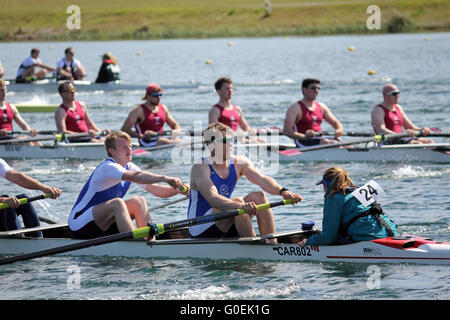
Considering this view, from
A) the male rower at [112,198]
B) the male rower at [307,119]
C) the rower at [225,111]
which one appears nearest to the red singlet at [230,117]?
the rower at [225,111]

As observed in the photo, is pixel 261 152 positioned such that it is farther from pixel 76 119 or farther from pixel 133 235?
pixel 133 235

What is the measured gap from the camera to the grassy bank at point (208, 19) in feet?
205

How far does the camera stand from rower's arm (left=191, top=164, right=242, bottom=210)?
867cm

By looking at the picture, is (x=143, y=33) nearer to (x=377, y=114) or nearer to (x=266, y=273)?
(x=377, y=114)

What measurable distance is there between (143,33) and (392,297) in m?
61.2

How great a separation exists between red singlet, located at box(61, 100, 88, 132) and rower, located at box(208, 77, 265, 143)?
2.59m

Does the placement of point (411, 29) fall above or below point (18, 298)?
above

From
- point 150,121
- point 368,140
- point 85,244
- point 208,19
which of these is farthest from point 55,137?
point 208,19

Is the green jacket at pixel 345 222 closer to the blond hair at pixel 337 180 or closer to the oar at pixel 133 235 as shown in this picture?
the blond hair at pixel 337 180

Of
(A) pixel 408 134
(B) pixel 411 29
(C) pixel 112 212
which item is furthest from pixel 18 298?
(B) pixel 411 29

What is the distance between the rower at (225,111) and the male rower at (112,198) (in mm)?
6694

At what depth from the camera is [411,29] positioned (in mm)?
59938

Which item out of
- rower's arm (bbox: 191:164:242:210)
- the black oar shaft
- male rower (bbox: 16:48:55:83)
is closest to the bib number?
rower's arm (bbox: 191:164:242:210)

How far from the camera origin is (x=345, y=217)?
850 cm
